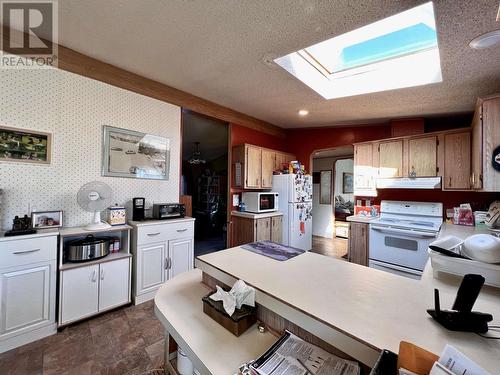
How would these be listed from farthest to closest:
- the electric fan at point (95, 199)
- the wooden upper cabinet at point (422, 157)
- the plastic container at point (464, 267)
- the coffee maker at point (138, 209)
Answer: the wooden upper cabinet at point (422, 157) → the coffee maker at point (138, 209) → the electric fan at point (95, 199) → the plastic container at point (464, 267)

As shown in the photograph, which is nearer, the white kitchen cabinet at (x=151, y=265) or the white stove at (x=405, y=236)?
the white kitchen cabinet at (x=151, y=265)

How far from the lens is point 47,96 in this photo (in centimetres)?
215

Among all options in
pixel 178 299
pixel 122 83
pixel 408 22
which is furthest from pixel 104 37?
pixel 408 22

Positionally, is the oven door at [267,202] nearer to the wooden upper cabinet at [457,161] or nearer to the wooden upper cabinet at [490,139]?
the wooden upper cabinet at [457,161]

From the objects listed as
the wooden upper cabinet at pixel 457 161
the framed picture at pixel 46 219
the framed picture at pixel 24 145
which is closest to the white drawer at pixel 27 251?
the framed picture at pixel 46 219

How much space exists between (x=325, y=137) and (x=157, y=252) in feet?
12.2

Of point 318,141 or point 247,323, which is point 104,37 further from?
point 318,141

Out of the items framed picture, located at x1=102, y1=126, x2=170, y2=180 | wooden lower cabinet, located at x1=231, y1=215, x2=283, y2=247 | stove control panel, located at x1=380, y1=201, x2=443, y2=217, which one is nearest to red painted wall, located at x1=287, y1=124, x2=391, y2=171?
stove control panel, located at x1=380, y1=201, x2=443, y2=217

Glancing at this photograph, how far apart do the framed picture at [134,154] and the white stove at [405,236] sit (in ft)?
10.5

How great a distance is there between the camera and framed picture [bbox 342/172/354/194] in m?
6.34

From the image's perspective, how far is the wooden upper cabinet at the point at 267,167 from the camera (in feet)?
13.6

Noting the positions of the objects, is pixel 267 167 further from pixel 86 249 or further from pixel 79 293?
pixel 79 293

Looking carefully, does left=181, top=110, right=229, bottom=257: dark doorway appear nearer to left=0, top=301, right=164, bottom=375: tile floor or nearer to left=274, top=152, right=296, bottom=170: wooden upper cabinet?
left=274, top=152, right=296, bottom=170: wooden upper cabinet

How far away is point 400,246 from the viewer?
2914 millimetres
